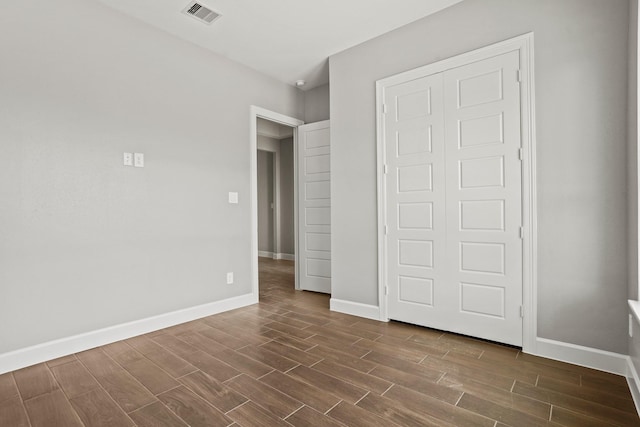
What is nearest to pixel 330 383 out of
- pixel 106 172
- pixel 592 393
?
pixel 592 393

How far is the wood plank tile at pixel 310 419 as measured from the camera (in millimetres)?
1615

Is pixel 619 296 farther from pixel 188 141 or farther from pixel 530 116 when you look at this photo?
pixel 188 141

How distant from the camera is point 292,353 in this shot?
8.05 ft

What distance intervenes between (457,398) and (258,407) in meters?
1.13

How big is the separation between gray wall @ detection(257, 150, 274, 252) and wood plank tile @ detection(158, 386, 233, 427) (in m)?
6.10

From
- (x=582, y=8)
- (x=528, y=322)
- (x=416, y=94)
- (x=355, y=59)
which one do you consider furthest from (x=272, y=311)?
(x=582, y=8)

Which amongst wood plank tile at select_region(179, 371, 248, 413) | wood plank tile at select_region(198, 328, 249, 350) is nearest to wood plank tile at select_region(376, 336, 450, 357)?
wood plank tile at select_region(198, 328, 249, 350)

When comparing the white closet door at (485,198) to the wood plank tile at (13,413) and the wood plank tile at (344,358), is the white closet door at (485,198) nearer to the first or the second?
the wood plank tile at (344,358)

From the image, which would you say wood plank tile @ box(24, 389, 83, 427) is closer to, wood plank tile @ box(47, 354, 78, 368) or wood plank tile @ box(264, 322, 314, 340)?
wood plank tile @ box(47, 354, 78, 368)

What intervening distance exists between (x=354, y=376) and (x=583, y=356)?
1.60m

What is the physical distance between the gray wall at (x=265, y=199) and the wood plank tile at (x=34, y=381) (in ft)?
19.1

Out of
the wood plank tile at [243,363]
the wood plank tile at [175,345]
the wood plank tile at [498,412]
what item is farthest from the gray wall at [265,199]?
the wood plank tile at [498,412]

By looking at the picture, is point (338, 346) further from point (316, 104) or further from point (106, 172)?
point (316, 104)

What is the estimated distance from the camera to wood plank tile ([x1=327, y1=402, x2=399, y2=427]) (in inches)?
63.5
